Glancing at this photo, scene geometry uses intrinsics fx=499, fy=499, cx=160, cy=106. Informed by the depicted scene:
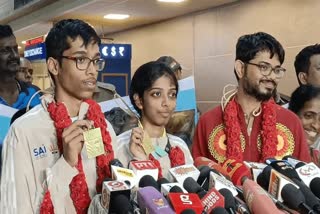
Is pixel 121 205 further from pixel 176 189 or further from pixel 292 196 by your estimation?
pixel 292 196

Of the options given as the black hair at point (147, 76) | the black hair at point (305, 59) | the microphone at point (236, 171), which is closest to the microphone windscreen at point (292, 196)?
the microphone at point (236, 171)

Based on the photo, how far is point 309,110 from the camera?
2.76 m

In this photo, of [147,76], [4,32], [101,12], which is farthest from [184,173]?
[101,12]

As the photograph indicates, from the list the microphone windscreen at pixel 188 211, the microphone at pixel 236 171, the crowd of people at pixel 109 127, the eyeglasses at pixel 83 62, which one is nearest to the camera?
the microphone windscreen at pixel 188 211

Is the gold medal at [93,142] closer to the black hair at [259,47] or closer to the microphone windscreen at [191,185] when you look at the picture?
the microphone windscreen at [191,185]

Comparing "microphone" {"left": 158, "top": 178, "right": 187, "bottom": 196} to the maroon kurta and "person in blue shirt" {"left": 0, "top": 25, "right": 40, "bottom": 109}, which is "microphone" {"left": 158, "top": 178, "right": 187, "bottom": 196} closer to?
the maroon kurta

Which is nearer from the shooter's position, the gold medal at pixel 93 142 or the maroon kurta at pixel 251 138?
the gold medal at pixel 93 142

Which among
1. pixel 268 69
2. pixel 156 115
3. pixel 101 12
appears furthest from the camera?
pixel 101 12

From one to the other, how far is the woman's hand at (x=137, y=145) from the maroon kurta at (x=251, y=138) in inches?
18.6

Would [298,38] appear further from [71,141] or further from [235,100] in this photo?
[71,141]

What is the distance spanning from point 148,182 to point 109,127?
1.98 ft

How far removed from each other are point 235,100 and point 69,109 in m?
0.95

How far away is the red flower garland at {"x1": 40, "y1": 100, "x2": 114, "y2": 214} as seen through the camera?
70.9 inches

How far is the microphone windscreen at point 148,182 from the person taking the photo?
153 cm
